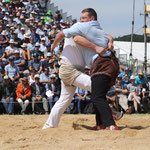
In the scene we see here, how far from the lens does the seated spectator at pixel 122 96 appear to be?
12.3 metres

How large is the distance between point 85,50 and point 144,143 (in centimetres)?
211

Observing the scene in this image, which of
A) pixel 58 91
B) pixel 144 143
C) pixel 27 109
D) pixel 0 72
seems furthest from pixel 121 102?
pixel 144 143

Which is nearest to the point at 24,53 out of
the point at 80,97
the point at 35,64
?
the point at 35,64

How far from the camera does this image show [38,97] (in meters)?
12.0

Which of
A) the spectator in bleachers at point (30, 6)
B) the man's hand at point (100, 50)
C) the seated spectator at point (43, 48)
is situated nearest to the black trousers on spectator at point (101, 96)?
the man's hand at point (100, 50)

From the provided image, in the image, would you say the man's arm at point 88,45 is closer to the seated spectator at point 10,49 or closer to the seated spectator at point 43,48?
the seated spectator at point 10,49

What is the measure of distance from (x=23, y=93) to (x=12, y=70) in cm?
122

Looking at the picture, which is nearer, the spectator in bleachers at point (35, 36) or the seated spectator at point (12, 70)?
the seated spectator at point (12, 70)

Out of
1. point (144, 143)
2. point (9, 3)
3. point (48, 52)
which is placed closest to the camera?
point (144, 143)

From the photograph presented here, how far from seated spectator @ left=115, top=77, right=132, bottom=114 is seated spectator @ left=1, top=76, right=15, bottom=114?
3.86 metres

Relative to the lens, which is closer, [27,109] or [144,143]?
[144,143]

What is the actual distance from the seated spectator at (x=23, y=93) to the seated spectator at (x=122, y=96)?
10.9 feet

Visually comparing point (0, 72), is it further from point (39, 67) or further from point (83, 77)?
point (83, 77)

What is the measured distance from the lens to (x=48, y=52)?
48.6ft
